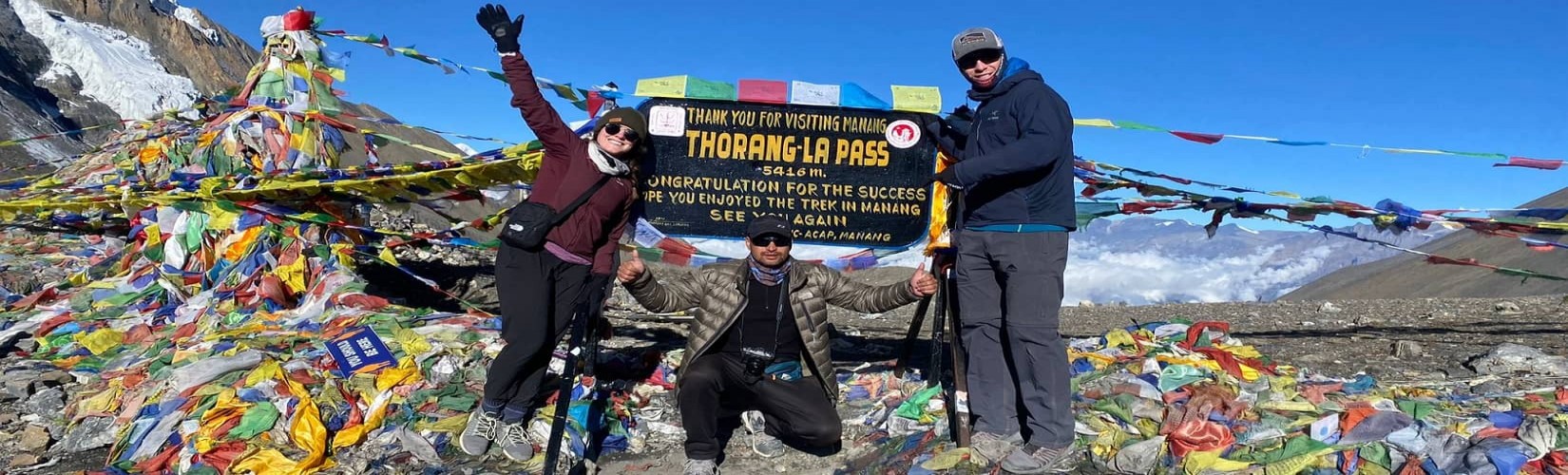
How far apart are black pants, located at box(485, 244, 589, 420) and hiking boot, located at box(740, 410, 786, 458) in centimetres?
112

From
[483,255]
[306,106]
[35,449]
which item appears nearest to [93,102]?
[483,255]

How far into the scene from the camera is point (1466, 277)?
29719mm

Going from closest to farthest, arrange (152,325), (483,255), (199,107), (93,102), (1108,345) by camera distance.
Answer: (1108,345) < (152,325) < (199,107) < (483,255) < (93,102)

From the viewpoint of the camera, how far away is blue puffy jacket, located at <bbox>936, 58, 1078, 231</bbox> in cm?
364

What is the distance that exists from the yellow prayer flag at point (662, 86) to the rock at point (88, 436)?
316 centimetres

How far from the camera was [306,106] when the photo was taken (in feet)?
24.8

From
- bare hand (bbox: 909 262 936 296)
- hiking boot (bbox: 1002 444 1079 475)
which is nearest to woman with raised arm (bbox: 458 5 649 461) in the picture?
bare hand (bbox: 909 262 936 296)

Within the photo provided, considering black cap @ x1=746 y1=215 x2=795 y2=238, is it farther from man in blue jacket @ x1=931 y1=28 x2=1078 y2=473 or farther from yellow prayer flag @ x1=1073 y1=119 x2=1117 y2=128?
yellow prayer flag @ x1=1073 y1=119 x2=1117 y2=128

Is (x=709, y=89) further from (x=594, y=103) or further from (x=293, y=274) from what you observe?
(x=293, y=274)

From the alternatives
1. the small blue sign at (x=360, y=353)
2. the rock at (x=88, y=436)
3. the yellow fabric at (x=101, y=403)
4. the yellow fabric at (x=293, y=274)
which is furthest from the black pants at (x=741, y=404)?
the yellow fabric at (x=293, y=274)

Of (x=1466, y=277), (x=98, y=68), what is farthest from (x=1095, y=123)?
(x=98, y=68)

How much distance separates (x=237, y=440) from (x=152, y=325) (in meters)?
2.81

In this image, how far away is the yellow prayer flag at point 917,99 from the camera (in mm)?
5152

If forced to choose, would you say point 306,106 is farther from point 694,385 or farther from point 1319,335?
point 1319,335
